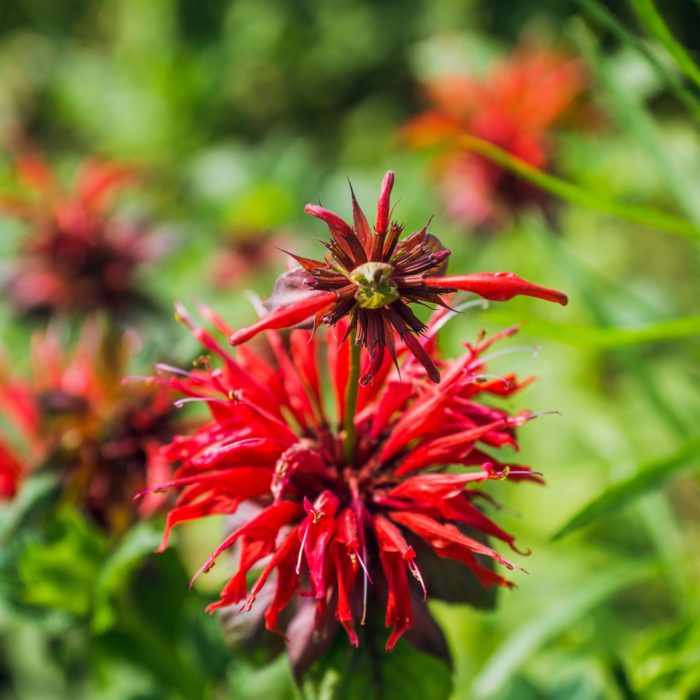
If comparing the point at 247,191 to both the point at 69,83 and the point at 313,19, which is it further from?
the point at 313,19

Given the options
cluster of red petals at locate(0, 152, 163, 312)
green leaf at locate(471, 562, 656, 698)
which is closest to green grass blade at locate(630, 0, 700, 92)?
green leaf at locate(471, 562, 656, 698)

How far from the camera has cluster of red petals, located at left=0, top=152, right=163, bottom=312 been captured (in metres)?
1.46

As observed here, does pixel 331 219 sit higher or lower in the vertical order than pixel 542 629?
higher

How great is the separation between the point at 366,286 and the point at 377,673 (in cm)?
35

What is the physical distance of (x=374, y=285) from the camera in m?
0.56

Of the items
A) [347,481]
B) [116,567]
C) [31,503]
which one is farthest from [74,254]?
[347,481]

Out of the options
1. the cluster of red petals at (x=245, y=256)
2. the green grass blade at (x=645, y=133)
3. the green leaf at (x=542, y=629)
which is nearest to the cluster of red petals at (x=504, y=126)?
the cluster of red petals at (x=245, y=256)

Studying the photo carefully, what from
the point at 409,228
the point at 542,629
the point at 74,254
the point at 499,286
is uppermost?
the point at 74,254

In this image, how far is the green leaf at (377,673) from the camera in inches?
27.7

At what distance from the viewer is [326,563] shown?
67cm

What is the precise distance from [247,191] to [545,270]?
0.66 meters

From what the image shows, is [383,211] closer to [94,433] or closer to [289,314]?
[289,314]

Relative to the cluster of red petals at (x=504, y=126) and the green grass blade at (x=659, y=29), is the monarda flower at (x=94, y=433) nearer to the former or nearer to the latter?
the green grass blade at (x=659, y=29)

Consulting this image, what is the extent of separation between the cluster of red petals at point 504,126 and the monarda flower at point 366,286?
106 centimetres
